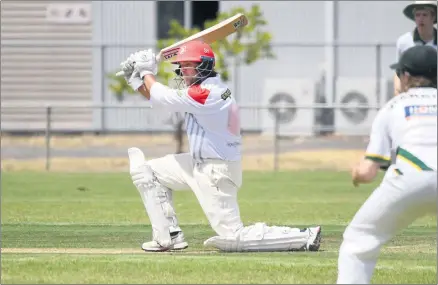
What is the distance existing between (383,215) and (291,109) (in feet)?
57.4

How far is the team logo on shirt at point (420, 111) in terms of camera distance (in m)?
7.47

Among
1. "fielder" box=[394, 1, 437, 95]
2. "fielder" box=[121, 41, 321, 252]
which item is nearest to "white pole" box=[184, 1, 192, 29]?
"fielder" box=[394, 1, 437, 95]

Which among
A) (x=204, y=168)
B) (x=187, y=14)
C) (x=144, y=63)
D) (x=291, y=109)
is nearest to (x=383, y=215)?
(x=204, y=168)

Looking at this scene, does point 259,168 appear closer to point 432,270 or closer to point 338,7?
point 338,7

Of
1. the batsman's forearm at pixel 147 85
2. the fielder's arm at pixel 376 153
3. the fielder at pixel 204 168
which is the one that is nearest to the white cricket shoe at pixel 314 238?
the fielder at pixel 204 168

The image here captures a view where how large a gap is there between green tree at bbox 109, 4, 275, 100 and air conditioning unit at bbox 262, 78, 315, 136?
2.45 ft

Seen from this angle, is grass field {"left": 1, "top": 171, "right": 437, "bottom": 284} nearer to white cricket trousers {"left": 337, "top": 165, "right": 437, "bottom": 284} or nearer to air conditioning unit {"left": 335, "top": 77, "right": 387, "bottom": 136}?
white cricket trousers {"left": 337, "top": 165, "right": 437, "bottom": 284}

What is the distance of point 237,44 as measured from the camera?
2670 centimetres

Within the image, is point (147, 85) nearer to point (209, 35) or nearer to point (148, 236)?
point (209, 35)

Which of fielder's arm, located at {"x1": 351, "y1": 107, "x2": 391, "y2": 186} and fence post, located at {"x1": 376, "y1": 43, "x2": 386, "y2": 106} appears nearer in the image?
fielder's arm, located at {"x1": 351, "y1": 107, "x2": 391, "y2": 186}

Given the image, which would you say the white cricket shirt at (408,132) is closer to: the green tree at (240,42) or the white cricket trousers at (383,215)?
the white cricket trousers at (383,215)

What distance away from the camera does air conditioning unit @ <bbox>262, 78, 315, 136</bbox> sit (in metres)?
24.6

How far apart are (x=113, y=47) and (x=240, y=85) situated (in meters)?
3.18

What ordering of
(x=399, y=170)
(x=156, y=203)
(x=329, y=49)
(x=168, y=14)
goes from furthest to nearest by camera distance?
(x=168, y=14)
(x=329, y=49)
(x=156, y=203)
(x=399, y=170)
